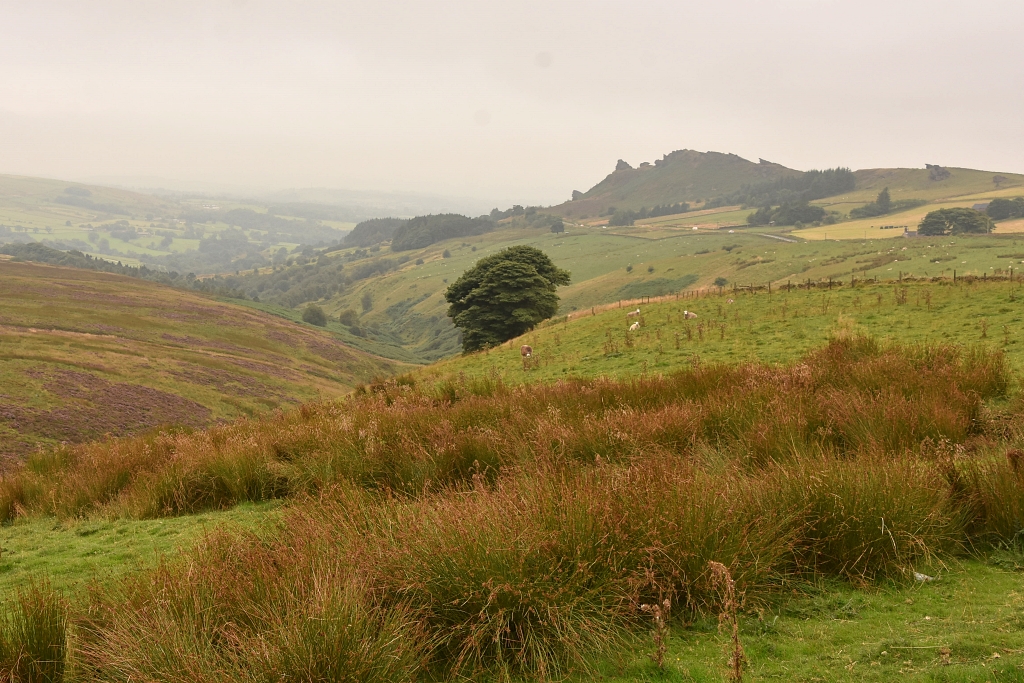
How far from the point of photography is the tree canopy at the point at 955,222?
11769 centimetres

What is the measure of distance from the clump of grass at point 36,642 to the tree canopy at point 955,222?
487 feet

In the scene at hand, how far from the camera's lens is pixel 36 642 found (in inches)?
138

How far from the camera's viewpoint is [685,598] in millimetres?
4176

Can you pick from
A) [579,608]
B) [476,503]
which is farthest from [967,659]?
[476,503]

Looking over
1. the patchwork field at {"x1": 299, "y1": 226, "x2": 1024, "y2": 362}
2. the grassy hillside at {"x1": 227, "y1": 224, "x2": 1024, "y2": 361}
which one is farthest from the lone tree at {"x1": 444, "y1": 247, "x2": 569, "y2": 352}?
the grassy hillside at {"x1": 227, "y1": 224, "x2": 1024, "y2": 361}

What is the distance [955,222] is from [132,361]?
14772cm

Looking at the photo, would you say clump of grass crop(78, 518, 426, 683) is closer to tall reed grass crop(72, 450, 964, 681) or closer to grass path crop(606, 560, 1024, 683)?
tall reed grass crop(72, 450, 964, 681)

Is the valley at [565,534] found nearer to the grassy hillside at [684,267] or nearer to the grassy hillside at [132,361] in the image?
the grassy hillside at [132,361]

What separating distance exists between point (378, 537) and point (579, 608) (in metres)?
1.59

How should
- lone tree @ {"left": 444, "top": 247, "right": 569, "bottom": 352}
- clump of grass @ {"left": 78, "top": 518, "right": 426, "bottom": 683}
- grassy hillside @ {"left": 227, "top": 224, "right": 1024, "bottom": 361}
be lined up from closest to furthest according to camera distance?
clump of grass @ {"left": 78, "top": 518, "right": 426, "bottom": 683}
lone tree @ {"left": 444, "top": 247, "right": 569, "bottom": 352}
grassy hillside @ {"left": 227, "top": 224, "right": 1024, "bottom": 361}

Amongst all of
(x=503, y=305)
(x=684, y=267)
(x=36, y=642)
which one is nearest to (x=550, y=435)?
(x=36, y=642)

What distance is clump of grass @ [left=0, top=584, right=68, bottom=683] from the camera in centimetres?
339

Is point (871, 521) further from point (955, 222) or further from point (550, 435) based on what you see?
point (955, 222)

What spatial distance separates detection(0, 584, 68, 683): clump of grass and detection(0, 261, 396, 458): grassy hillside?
2601 cm
